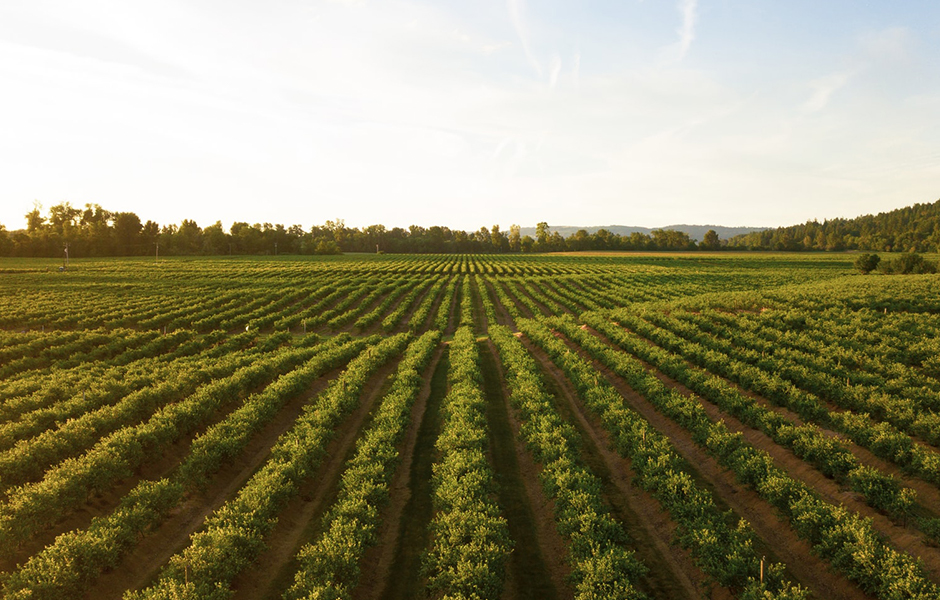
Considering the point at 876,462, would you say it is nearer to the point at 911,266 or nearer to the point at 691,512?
the point at 691,512

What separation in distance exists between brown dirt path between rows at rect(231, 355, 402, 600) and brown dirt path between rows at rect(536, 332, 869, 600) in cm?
1423

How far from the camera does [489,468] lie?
1611 cm

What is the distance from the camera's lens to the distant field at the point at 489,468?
11656 mm

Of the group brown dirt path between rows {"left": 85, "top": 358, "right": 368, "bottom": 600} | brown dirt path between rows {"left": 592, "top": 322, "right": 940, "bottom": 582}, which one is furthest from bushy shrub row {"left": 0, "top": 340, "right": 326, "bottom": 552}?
brown dirt path between rows {"left": 592, "top": 322, "right": 940, "bottom": 582}

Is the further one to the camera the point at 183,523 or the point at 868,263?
the point at 868,263

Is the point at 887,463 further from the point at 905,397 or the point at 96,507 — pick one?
the point at 96,507

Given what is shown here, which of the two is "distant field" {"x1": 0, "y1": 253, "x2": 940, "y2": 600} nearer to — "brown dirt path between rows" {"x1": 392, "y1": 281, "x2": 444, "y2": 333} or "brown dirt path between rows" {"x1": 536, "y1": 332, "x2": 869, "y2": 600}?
"brown dirt path between rows" {"x1": 536, "y1": 332, "x2": 869, "y2": 600}

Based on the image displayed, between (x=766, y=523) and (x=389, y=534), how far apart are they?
485 inches

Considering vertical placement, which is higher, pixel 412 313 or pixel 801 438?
pixel 801 438

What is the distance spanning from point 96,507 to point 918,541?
25.9m

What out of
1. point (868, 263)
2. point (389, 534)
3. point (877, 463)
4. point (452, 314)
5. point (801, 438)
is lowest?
point (389, 534)

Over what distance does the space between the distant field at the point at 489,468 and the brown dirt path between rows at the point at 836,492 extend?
0.07 metres

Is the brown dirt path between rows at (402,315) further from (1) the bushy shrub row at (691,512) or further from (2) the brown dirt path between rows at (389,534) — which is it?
(1) the bushy shrub row at (691,512)

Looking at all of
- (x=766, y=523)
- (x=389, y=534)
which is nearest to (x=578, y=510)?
(x=389, y=534)
